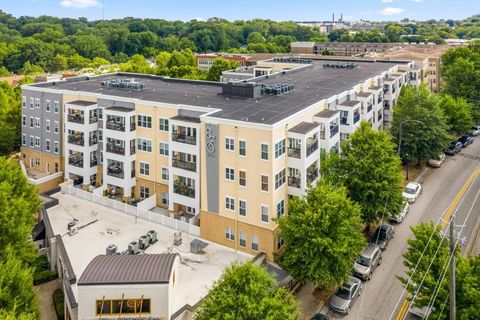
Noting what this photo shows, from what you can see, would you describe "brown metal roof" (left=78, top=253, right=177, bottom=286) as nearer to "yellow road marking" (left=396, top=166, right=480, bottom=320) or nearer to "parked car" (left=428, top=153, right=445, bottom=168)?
"yellow road marking" (left=396, top=166, right=480, bottom=320)

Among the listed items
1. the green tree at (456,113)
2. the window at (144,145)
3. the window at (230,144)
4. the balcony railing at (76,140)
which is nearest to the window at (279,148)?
the window at (230,144)

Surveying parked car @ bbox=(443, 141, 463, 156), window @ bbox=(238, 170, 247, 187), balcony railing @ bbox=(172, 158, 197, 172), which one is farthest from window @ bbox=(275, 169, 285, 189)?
parked car @ bbox=(443, 141, 463, 156)

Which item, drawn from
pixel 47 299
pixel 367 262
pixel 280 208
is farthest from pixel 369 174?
pixel 47 299

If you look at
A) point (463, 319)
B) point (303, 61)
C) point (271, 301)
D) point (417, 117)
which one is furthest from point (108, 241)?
point (303, 61)

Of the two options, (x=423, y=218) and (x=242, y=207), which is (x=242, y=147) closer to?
(x=242, y=207)

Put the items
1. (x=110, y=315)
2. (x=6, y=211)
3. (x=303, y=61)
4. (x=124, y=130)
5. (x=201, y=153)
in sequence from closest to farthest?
(x=110, y=315) → (x=6, y=211) → (x=201, y=153) → (x=124, y=130) → (x=303, y=61)

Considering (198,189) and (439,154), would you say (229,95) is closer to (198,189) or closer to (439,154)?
(198,189)
